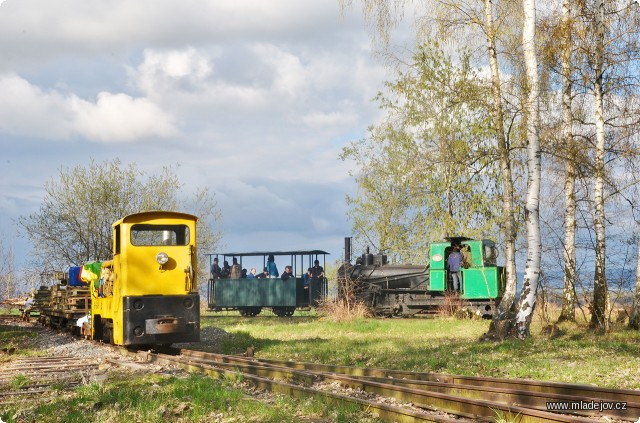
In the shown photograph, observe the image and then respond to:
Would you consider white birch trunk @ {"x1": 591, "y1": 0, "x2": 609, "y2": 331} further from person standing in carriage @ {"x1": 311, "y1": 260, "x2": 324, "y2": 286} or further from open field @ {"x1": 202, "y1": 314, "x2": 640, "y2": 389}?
person standing in carriage @ {"x1": 311, "y1": 260, "x2": 324, "y2": 286}

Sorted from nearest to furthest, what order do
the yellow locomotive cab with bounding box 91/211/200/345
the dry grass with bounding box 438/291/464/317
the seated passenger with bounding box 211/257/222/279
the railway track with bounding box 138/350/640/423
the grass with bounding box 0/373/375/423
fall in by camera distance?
the railway track with bounding box 138/350/640/423, the grass with bounding box 0/373/375/423, the yellow locomotive cab with bounding box 91/211/200/345, the dry grass with bounding box 438/291/464/317, the seated passenger with bounding box 211/257/222/279

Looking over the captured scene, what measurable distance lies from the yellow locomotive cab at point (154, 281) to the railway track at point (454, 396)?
12.8 feet

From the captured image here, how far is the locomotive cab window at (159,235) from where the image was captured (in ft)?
47.8

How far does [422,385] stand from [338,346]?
656 cm

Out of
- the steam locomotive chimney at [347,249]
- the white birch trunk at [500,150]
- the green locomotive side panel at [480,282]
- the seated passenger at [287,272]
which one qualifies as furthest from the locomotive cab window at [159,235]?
the seated passenger at [287,272]

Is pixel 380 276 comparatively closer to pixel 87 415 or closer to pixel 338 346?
pixel 338 346

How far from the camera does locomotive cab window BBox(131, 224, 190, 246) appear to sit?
1458cm

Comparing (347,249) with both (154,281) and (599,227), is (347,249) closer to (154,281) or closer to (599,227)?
(599,227)

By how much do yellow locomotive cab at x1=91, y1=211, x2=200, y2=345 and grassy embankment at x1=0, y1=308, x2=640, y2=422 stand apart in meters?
1.82

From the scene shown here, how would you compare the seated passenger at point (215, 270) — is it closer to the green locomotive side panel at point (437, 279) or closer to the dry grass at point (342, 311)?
the dry grass at point (342, 311)

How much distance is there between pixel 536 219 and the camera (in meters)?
14.4

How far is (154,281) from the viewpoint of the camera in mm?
14531

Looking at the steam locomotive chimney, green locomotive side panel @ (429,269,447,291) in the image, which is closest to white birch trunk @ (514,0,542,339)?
green locomotive side panel @ (429,269,447,291)

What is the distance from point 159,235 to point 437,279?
496 inches
